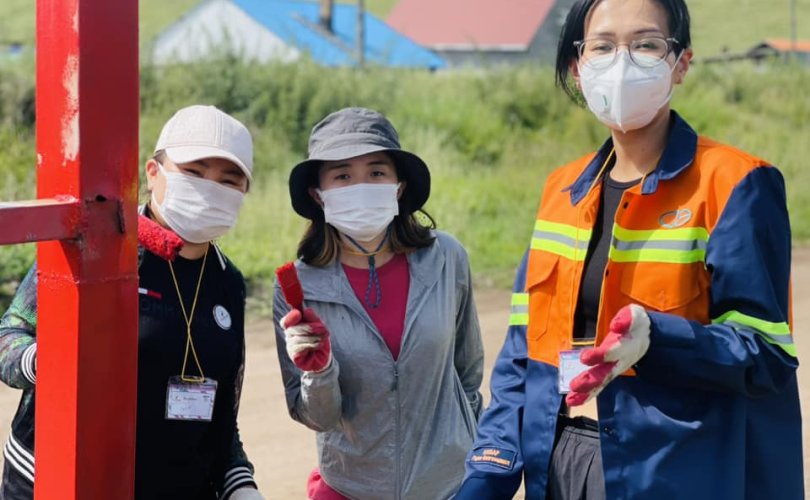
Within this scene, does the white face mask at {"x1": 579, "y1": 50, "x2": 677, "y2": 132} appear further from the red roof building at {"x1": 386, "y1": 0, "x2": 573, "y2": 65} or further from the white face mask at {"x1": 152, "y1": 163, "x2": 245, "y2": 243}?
the red roof building at {"x1": 386, "y1": 0, "x2": 573, "y2": 65}

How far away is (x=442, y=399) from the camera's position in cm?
344

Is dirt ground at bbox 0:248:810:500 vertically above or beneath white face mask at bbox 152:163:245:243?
beneath

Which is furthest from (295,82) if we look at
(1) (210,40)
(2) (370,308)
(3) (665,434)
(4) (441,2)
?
(4) (441,2)

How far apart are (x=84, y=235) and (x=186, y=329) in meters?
1.03

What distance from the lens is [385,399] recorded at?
332 cm

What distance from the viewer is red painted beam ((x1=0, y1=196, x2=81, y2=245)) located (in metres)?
1.76

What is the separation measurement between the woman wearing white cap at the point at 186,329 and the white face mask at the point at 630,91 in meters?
1.01

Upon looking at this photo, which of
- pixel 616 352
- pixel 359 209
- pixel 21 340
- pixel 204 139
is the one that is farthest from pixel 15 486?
pixel 616 352

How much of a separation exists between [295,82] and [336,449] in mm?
13575

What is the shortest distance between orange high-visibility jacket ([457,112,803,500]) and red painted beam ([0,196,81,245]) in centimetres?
115

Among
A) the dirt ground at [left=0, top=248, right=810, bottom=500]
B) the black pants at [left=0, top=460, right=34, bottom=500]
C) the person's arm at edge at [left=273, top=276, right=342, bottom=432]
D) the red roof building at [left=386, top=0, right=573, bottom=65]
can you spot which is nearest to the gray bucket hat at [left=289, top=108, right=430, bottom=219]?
the person's arm at edge at [left=273, top=276, right=342, bottom=432]

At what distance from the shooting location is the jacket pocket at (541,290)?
2613mm

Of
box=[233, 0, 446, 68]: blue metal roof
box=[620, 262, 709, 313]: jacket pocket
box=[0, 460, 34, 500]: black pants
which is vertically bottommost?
box=[0, 460, 34, 500]: black pants

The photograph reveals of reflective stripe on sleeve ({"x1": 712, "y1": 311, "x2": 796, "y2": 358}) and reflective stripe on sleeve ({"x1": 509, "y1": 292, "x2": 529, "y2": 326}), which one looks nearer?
reflective stripe on sleeve ({"x1": 712, "y1": 311, "x2": 796, "y2": 358})
